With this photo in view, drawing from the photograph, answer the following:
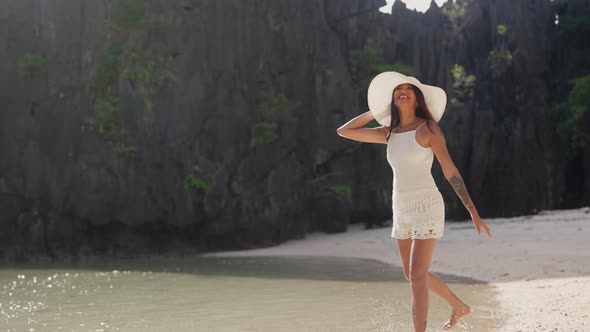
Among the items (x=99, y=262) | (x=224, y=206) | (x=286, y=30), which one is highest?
(x=286, y=30)

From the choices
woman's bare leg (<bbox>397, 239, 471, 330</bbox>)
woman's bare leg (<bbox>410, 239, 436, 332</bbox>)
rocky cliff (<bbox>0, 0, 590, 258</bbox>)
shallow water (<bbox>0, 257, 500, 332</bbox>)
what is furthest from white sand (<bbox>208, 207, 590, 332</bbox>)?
woman's bare leg (<bbox>410, 239, 436, 332</bbox>)

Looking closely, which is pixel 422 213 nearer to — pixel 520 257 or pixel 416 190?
pixel 416 190

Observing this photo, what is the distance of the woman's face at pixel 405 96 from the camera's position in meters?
4.56

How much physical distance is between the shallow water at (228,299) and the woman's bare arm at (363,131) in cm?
187

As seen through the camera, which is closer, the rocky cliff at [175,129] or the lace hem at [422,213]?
the lace hem at [422,213]

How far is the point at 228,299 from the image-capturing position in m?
8.36

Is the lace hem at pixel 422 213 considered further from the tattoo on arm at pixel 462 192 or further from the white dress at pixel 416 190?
the tattoo on arm at pixel 462 192

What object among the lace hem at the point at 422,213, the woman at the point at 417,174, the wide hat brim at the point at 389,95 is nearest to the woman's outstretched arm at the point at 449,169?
the woman at the point at 417,174

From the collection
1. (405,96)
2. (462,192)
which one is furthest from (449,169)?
(405,96)

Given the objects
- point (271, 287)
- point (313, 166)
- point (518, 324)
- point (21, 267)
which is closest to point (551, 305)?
point (518, 324)

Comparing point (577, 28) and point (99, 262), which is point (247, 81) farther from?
point (577, 28)

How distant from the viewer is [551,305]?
6609mm

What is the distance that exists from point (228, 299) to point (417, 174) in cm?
456

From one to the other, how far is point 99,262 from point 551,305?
1206 centimetres
